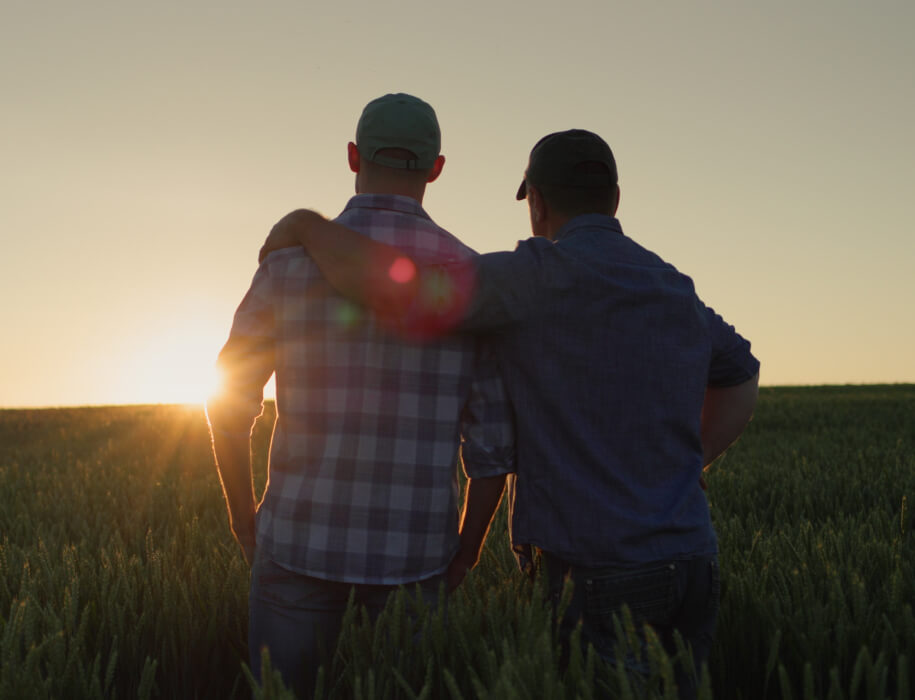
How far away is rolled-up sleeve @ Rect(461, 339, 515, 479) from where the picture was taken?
1.96 meters

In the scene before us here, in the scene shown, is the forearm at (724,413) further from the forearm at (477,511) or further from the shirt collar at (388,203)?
the shirt collar at (388,203)

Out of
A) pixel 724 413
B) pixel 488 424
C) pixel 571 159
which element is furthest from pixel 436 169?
pixel 724 413

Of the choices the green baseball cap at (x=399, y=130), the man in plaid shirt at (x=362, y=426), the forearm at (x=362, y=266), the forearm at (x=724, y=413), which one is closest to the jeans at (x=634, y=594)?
the man in plaid shirt at (x=362, y=426)

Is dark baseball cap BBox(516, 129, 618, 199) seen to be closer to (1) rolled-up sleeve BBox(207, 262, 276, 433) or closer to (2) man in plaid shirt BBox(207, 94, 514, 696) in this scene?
(2) man in plaid shirt BBox(207, 94, 514, 696)

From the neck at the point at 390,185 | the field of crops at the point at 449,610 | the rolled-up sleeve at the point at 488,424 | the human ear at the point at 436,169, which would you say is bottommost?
the field of crops at the point at 449,610

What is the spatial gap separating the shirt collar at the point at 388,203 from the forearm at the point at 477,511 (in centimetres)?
78

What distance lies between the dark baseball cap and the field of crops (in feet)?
3.69

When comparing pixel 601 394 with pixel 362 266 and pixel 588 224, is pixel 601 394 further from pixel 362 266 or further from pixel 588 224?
pixel 362 266

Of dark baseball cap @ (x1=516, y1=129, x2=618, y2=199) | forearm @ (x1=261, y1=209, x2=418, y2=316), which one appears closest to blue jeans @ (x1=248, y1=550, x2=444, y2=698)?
forearm @ (x1=261, y1=209, x2=418, y2=316)

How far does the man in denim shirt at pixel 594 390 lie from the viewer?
1779 mm

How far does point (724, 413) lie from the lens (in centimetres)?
228

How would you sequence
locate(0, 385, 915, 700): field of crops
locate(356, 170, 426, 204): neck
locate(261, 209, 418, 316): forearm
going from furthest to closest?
1. locate(356, 170, 426, 204): neck
2. locate(261, 209, 418, 316): forearm
3. locate(0, 385, 915, 700): field of crops

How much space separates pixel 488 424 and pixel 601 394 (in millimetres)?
326

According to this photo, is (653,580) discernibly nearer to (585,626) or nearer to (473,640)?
(585,626)
